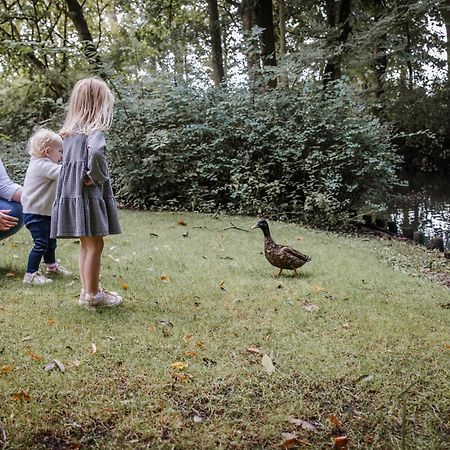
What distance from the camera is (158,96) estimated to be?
1062 cm

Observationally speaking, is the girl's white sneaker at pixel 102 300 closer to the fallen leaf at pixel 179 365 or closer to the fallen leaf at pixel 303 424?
the fallen leaf at pixel 179 365

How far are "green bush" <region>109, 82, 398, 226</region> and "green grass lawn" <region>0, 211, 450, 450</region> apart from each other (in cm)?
462

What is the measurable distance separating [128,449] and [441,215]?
1315cm

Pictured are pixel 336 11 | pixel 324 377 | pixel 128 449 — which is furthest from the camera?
pixel 336 11

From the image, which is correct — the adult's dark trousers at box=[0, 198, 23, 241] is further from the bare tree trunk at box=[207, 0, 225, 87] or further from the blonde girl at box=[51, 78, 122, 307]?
the bare tree trunk at box=[207, 0, 225, 87]

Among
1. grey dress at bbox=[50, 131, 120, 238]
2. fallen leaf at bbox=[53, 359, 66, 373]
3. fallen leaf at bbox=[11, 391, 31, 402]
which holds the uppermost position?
grey dress at bbox=[50, 131, 120, 238]

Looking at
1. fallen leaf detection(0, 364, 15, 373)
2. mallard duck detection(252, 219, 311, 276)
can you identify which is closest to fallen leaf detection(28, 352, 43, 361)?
fallen leaf detection(0, 364, 15, 373)

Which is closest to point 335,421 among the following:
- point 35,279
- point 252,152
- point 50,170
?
point 35,279

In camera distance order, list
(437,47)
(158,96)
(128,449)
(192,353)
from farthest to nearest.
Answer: (437,47)
(158,96)
(192,353)
(128,449)

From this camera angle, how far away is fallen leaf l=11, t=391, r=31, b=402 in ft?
8.81

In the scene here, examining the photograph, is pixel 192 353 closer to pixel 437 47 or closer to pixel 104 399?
pixel 104 399

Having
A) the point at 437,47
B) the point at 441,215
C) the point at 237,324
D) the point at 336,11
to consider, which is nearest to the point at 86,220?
the point at 237,324

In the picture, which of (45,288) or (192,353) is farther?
(45,288)

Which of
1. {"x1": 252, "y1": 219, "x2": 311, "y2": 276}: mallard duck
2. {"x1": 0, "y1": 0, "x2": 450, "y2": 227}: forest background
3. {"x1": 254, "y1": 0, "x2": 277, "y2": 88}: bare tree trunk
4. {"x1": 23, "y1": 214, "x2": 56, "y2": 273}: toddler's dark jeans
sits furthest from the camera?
{"x1": 254, "y1": 0, "x2": 277, "y2": 88}: bare tree trunk
